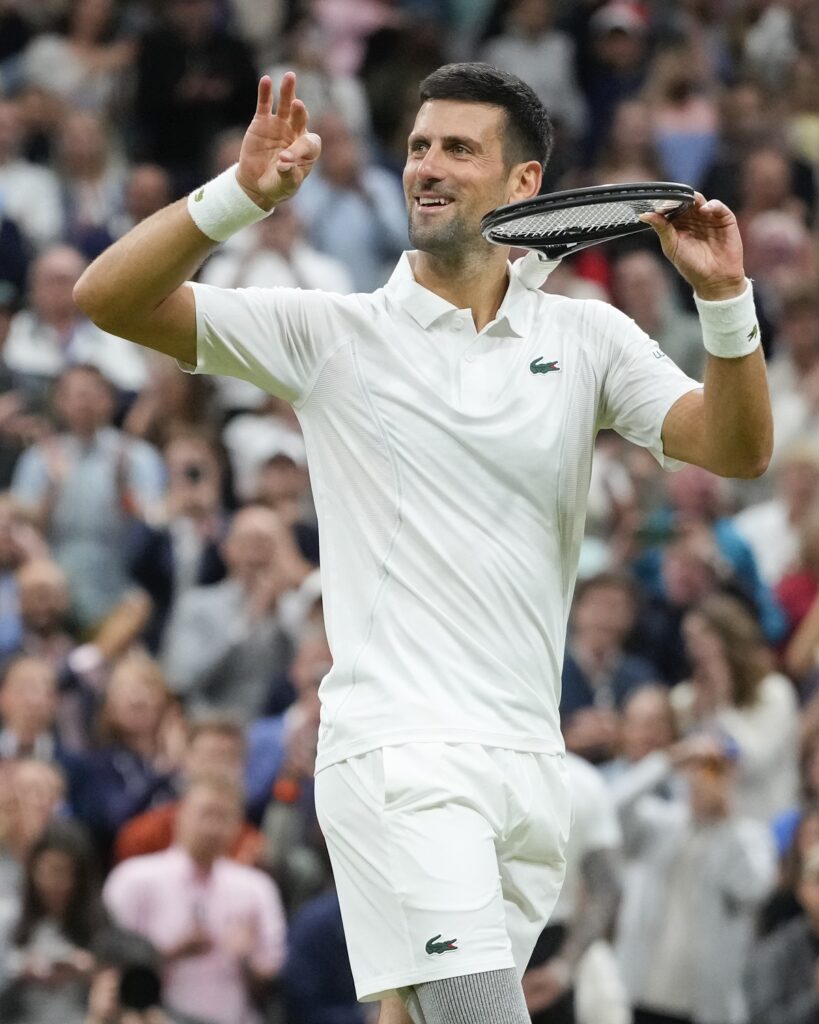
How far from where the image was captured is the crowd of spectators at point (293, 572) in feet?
26.1

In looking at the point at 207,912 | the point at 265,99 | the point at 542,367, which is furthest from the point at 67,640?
the point at 265,99

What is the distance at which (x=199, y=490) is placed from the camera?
1010 centimetres

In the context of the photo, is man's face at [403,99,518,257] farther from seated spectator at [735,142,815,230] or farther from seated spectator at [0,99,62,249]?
seated spectator at [735,142,815,230]

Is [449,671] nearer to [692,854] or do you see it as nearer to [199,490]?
[692,854]

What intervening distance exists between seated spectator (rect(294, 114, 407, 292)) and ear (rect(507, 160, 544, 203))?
737 cm

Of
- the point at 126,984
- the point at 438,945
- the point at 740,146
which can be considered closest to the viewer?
the point at 438,945

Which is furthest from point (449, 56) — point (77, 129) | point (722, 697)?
point (722, 697)

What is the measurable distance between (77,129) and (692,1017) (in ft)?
19.8

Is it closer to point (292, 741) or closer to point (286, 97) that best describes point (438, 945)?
point (286, 97)

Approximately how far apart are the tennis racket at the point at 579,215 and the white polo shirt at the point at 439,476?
0.75ft

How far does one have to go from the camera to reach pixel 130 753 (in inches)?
346

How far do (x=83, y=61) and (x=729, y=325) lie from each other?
906cm

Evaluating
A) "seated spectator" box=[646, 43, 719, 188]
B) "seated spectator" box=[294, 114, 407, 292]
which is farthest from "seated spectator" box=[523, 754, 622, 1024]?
"seated spectator" box=[646, 43, 719, 188]

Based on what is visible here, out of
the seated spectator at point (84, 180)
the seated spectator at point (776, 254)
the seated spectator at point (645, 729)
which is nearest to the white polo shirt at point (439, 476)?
the seated spectator at point (645, 729)
